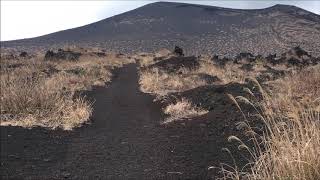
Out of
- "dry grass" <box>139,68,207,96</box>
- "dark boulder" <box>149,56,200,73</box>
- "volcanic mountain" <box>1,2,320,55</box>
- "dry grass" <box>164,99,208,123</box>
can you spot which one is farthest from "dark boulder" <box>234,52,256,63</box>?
"dry grass" <box>164,99,208,123</box>

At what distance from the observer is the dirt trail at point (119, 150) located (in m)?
7.74

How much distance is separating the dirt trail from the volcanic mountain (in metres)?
2.25

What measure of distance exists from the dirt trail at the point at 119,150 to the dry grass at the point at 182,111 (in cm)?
33

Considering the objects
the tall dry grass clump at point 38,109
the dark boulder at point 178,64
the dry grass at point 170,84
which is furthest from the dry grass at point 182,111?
the dark boulder at point 178,64

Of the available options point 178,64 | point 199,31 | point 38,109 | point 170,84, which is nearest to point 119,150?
point 38,109

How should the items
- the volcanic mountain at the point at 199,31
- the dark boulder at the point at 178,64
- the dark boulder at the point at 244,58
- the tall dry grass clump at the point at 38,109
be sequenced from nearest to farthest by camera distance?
1. the volcanic mountain at the point at 199,31
2. the tall dry grass clump at the point at 38,109
3. the dark boulder at the point at 178,64
4. the dark boulder at the point at 244,58

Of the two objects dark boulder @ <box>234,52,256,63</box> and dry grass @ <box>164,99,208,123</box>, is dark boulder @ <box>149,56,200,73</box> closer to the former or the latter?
dark boulder @ <box>234,52,256,63</box>

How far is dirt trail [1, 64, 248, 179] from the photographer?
774 centimetres

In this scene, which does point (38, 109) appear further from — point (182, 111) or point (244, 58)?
point (244, 58)

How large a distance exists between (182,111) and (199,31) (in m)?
34.6

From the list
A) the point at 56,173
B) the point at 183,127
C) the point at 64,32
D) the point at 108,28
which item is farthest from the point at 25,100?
the point at 64,32

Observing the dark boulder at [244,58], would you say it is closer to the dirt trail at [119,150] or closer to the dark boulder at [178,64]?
the dark boulder at [178,64]

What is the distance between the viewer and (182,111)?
41.9 ft

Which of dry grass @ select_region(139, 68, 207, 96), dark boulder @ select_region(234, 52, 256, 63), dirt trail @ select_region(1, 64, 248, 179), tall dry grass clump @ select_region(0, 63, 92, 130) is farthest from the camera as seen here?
dark boulder @ select_region(234, 52, 256, 63)
